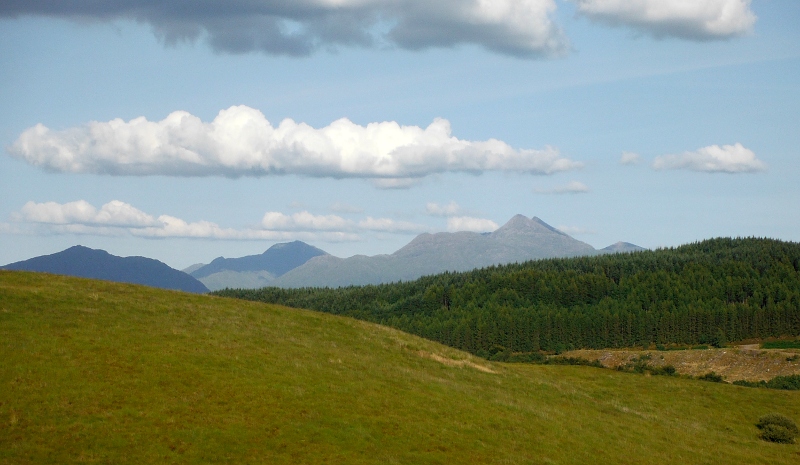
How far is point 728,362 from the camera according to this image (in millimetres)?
101750

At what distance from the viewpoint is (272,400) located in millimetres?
41500

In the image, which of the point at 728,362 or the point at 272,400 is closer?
the point at 272,400

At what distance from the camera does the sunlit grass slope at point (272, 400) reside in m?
35.5

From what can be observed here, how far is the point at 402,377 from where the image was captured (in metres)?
53.6

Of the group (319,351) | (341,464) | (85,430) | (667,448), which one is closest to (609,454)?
(667,448)

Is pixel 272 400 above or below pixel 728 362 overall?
above

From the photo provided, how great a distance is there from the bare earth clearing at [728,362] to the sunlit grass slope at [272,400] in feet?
91.5

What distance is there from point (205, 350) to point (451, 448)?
18.3m

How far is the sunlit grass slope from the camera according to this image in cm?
3550

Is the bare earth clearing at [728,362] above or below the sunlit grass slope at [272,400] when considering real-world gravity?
below

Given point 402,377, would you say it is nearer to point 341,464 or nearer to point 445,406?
point 445,406

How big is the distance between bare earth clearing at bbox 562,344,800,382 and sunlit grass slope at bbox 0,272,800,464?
27.9 meters

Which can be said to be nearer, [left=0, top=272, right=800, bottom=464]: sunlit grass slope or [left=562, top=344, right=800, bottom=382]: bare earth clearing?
[left=0, top=272, right=800, bottom=464]: sunlit grass slope

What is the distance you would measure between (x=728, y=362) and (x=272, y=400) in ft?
268
